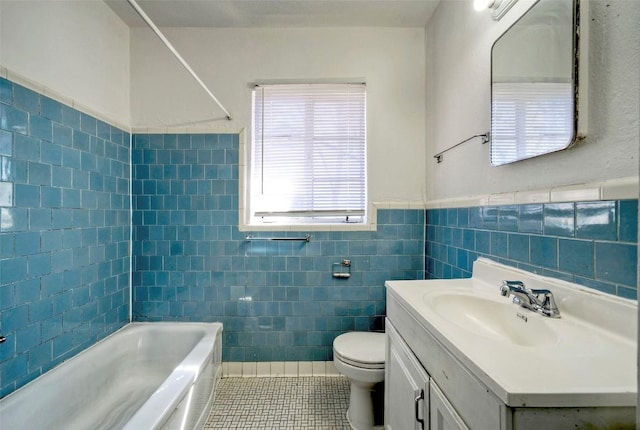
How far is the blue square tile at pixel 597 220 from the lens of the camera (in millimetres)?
761

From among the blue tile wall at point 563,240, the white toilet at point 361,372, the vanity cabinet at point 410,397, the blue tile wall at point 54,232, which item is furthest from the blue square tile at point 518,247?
the blue tile wall at point 54,232

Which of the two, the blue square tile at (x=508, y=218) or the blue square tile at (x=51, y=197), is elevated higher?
the blue square tile at (x=51, y=197)

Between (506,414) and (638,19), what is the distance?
1051 millimetres

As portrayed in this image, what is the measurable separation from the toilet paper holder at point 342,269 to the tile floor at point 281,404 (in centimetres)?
78

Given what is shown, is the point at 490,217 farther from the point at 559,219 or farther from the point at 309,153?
the point at 309,153

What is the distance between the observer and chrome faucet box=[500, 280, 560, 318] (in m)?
0.90

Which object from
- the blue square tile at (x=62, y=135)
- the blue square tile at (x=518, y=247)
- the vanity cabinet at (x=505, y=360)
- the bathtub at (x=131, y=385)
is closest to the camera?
the vanity cabinet at (x=505, y=360)

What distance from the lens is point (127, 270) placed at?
2.08 m

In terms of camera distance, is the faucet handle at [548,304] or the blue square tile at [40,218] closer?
the faucet handle at [548,304]

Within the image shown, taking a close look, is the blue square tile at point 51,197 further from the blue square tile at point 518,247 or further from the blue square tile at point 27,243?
the blue square tile at point 518,247

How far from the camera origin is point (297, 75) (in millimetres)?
2111

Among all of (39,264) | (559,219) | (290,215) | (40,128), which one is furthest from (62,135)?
(559,219)

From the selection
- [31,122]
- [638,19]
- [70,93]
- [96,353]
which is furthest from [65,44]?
[638,19]

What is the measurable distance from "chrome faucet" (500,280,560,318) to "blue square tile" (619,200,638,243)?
280 mm
